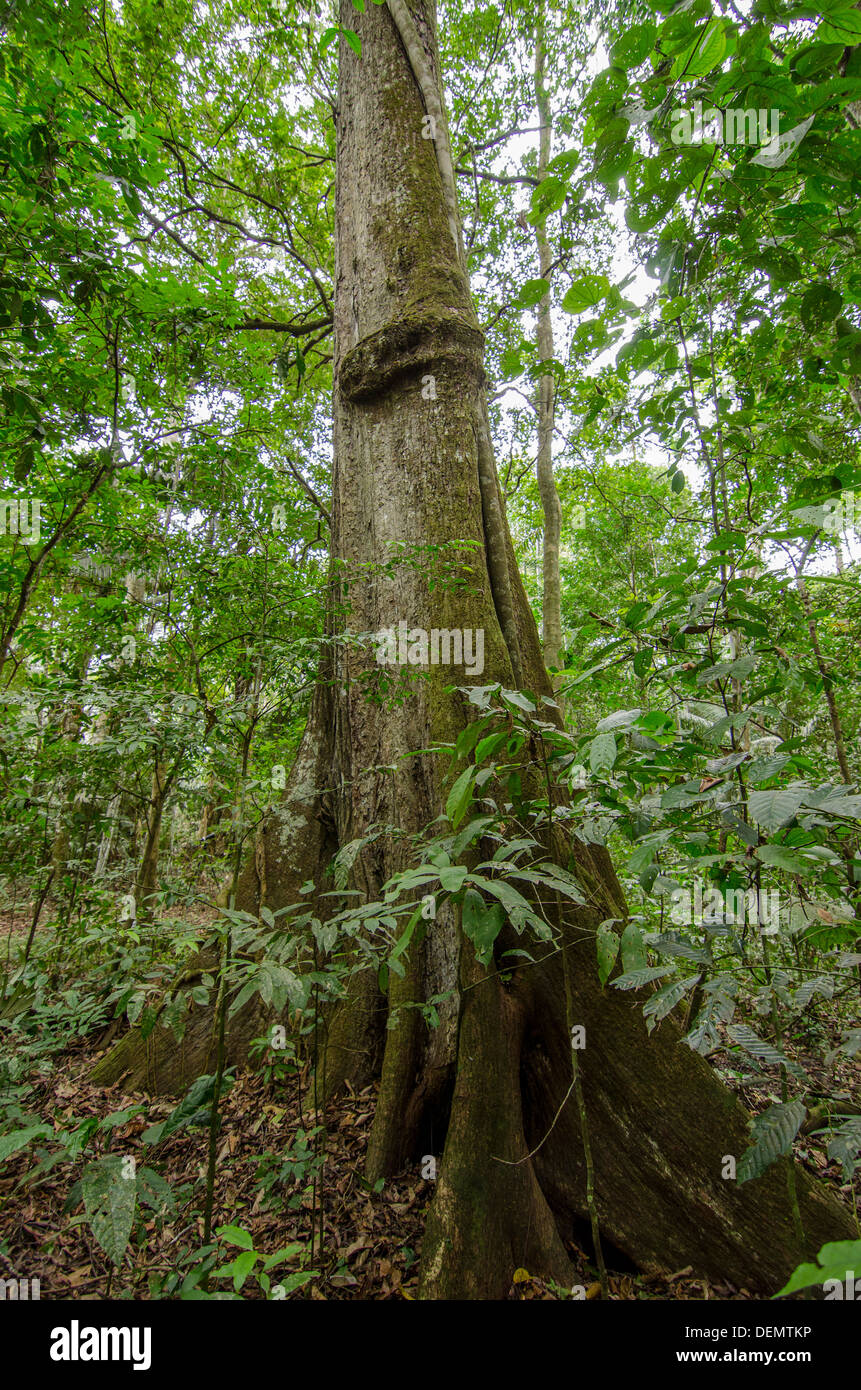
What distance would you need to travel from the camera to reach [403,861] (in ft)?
7.43

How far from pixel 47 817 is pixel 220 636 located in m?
1.16

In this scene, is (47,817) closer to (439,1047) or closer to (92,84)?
(439,1047)

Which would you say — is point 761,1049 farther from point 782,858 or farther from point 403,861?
point 403,861

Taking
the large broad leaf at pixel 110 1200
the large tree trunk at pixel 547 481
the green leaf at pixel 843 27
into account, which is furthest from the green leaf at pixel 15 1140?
the large tree trunk at pixel 547 481

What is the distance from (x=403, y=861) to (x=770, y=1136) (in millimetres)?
1454

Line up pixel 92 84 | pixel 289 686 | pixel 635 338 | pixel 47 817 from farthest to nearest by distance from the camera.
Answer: pixel 92 84, pixel 47 817, pixel 289 686, pixel 635 338

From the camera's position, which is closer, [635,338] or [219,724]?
[635,338]

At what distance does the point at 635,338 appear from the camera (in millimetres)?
1466

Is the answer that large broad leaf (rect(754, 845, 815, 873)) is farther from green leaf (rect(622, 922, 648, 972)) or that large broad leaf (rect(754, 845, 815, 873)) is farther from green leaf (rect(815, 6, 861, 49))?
green leaf (rect(815, 6, 861, 49))

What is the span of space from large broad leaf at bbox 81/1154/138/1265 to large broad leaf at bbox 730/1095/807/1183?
1113 mm

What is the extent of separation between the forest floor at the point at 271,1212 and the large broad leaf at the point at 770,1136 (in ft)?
1.94

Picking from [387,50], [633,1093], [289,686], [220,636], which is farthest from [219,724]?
[387,50]

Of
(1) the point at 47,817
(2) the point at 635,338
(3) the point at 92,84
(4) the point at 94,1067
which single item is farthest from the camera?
(3) the point at 92,84

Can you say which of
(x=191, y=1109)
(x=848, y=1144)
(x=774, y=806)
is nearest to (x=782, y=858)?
(x=774, y=806)
